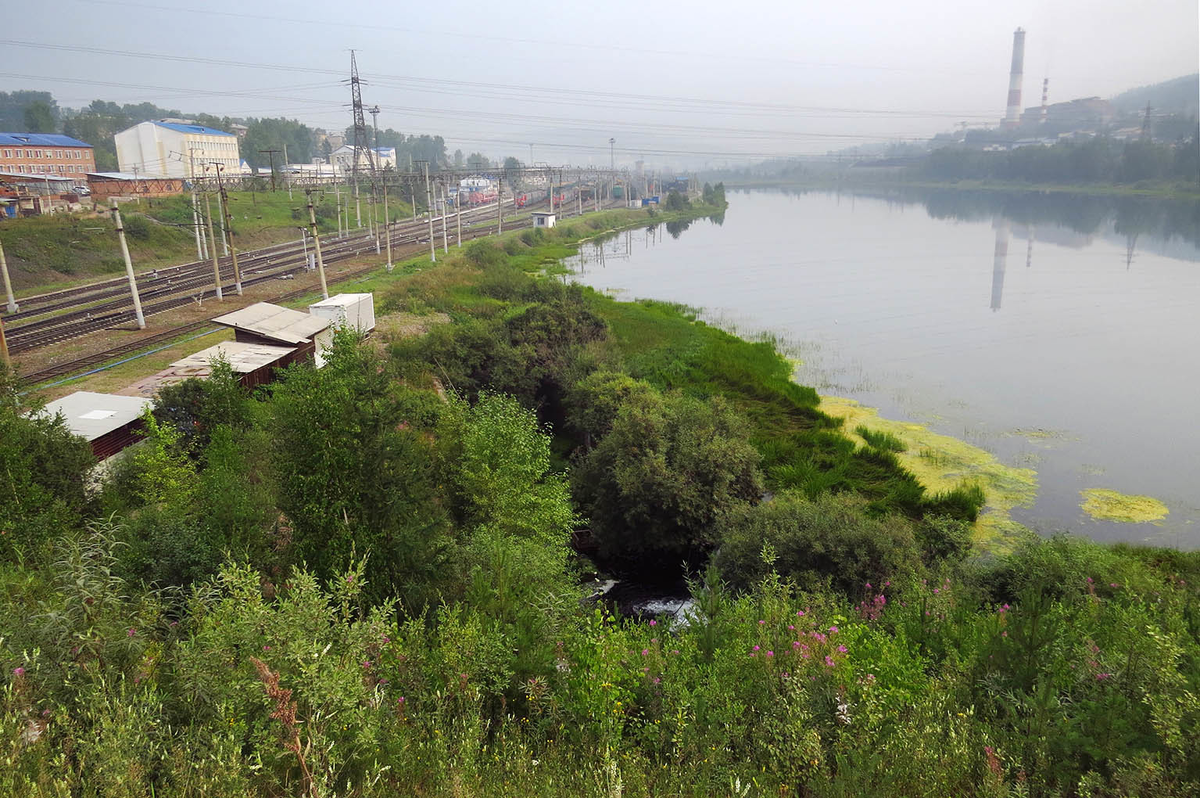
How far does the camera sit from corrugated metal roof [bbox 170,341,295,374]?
1825cm

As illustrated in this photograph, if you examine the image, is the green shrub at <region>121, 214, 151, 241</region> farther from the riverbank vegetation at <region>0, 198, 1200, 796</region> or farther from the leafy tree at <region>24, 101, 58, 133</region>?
the leafy tree at <region>24, 101, 58, 133</region>

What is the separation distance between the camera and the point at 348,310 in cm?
2562

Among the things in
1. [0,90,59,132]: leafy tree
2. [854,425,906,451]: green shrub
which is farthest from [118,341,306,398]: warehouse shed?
[0,90,59,132]: leafy tree

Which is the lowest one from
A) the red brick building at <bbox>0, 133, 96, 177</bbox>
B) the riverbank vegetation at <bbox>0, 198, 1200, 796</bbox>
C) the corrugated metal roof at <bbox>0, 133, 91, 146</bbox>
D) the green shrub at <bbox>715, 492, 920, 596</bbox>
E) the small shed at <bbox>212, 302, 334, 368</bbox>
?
the green shrub at <bbox>715, 492, 920, 596</bbox>

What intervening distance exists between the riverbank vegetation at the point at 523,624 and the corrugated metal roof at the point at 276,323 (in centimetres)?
417

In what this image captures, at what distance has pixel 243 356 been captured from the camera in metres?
19.2

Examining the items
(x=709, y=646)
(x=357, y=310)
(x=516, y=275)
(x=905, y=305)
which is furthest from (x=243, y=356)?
(x=905, y=305)

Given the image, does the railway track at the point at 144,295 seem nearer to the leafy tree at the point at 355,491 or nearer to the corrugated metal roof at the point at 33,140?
the leafy tree at the point at 355,491

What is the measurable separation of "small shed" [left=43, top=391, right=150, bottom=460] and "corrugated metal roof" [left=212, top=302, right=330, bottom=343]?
17.9 feet

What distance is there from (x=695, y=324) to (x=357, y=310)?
616 inches

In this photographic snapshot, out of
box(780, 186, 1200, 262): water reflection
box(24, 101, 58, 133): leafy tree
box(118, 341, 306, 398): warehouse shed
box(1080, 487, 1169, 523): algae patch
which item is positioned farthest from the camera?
box(24, 101, 58, 133): leafy tree

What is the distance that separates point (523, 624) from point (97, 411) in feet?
39.9

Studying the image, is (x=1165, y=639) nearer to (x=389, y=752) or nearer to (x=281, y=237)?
(x=389, y=752)

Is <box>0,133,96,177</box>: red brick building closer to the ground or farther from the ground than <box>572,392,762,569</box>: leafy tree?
farther from the ground
